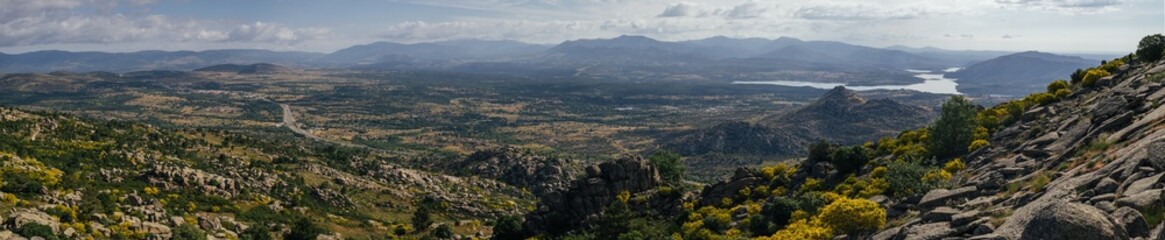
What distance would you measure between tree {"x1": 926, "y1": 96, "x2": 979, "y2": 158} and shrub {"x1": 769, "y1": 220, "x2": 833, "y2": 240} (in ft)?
57.9

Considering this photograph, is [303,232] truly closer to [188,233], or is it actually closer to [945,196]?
[188,233]

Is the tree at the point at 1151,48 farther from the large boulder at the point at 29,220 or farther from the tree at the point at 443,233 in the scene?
the large boulder at the point at 29,220

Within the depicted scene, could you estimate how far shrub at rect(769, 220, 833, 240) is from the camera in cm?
3331

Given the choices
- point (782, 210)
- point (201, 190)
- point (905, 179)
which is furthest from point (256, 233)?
point (905, 179)

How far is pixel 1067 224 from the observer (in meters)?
17.0

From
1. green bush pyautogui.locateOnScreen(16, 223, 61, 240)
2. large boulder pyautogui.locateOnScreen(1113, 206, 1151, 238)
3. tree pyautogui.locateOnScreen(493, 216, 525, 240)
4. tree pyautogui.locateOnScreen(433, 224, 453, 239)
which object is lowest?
tree pyautogui.locateOnScreen(433, 224, 453, 239)

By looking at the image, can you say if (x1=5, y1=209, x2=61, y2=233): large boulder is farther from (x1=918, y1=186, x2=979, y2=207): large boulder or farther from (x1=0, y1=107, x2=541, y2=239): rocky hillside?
(x1=918, y1=186, x2=979, y2=207): large boulder

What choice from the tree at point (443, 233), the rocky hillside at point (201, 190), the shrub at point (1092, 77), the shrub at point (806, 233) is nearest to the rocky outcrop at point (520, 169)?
the rocky hillside at point (201, 190)

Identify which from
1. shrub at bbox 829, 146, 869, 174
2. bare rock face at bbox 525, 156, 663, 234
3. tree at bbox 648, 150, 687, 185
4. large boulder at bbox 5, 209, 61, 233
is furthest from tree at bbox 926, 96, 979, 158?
large boulder at bbox 5, 209, 61, 233

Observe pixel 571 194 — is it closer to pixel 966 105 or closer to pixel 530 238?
pixel 530 238

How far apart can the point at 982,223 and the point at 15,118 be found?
114483mm

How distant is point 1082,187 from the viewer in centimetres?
2292

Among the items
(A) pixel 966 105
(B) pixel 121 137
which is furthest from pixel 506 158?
(A) pixel 966 105

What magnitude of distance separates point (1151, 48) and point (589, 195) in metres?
47.3
